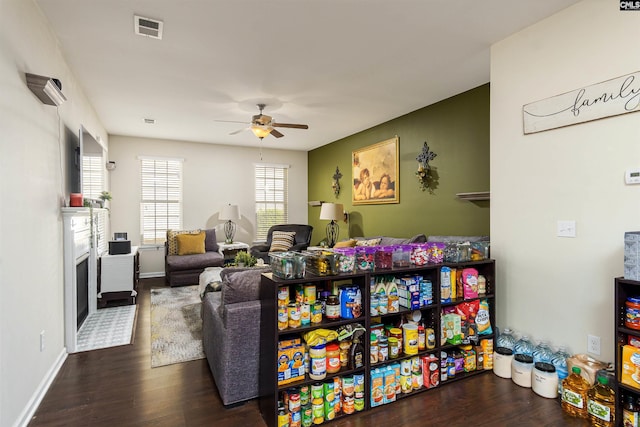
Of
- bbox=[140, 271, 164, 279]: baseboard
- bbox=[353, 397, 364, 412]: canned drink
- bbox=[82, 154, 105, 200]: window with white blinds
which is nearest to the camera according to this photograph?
bbox=[353, 397, 364, 412]: canned drink

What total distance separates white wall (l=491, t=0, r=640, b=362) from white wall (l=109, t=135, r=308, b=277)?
17.3 ft

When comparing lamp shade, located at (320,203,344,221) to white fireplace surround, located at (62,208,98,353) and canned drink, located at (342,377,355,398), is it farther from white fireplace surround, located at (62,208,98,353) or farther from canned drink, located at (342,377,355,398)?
canned drink, located at (342,377,355,398)

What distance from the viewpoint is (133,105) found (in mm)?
4621

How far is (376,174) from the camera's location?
572cm

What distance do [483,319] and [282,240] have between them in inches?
184

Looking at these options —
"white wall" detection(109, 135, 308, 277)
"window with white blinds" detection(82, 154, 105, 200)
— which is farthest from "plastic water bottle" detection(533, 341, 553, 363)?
"white wall" detection(109, 135, 308, 277)

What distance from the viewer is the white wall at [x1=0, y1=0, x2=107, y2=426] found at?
74.0 inches

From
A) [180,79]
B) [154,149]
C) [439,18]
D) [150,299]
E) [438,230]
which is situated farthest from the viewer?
[154,149]

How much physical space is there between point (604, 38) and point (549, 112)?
54 cm

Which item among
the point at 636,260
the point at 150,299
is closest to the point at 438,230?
the point at 636,260

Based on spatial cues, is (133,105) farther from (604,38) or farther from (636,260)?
(636,260)

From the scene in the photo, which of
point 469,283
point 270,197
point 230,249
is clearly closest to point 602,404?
point 469,283

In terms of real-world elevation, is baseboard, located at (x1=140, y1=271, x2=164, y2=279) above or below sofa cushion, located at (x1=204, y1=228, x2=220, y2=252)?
below

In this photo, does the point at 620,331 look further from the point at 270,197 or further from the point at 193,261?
the point at 270,197
